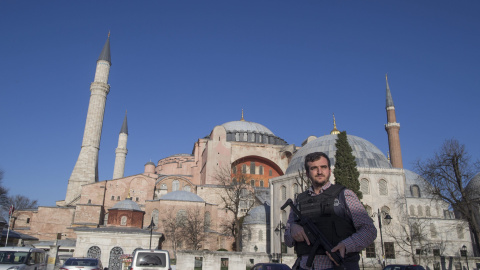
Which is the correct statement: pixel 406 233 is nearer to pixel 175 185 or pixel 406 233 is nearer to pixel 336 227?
pixel 336 227

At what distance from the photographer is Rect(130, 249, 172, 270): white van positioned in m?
9.20

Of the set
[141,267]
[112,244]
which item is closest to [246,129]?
[112,244]

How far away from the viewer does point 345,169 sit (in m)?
22.7

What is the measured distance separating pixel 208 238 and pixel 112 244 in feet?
26.5

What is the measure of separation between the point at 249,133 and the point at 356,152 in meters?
22.2

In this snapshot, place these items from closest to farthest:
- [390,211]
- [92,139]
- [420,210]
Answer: [390,211], [420,210], [92,139]

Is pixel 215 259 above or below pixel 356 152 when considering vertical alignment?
below

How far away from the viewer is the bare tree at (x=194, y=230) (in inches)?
1159

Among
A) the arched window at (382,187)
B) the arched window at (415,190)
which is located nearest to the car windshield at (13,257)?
the arched window at (382,187)

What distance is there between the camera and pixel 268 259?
819 inches

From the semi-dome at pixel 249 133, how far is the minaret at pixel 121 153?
15.1 metres

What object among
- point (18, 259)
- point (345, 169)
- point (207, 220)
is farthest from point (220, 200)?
point (18, 259)

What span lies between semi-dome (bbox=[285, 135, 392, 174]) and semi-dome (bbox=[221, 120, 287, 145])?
1748 centimetres

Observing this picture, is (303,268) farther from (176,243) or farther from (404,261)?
(176,243)
